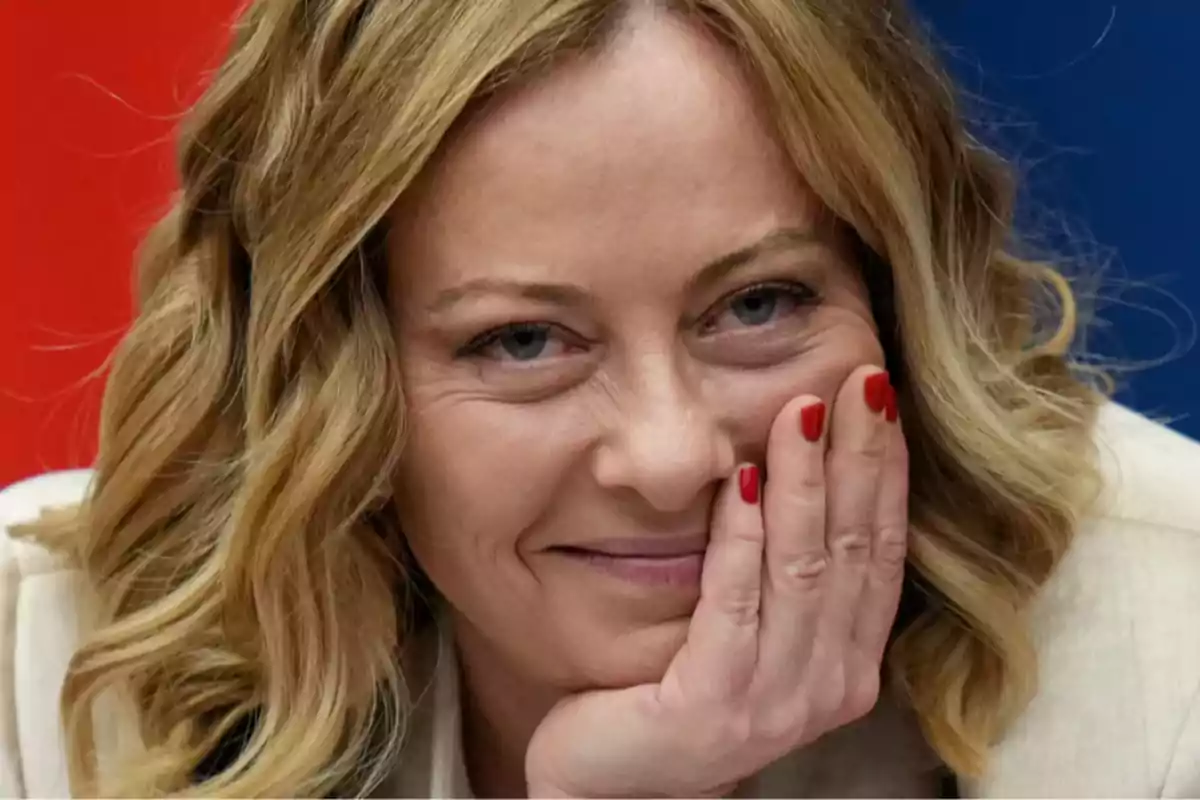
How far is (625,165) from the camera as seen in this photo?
94 cm

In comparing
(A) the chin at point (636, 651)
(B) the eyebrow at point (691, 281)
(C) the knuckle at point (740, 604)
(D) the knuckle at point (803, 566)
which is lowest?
(A) the chin at point (636, 651)

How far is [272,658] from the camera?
1.16 meters

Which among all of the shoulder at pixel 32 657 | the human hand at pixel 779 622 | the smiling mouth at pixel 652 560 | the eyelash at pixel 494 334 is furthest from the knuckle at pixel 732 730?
the shoulder at pixel 32 657

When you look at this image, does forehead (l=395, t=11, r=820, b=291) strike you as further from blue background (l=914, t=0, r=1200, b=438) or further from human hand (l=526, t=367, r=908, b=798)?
blue background (l=914, t=0, r=1200, b=438)

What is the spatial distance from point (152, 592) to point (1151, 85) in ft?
3.59

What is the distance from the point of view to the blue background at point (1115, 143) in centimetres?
145

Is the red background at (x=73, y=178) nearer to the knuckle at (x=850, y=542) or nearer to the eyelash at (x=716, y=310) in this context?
the eyelash at (x=716, y=310)

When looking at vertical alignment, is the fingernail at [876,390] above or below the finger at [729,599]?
above

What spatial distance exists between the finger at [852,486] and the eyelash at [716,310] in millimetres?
66

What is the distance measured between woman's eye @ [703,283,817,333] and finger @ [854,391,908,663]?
0.32 ft

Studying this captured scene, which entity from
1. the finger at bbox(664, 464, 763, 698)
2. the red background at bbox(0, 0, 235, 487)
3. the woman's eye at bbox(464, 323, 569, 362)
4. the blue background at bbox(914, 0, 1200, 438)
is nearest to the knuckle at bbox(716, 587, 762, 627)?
the finger at bbox(664, 464, 763, 698)

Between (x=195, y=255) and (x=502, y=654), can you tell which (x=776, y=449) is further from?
(x=195, y=255)

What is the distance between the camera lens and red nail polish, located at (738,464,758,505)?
994 millimetres

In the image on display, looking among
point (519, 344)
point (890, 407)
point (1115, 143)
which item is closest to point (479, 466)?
point (519, 344)
